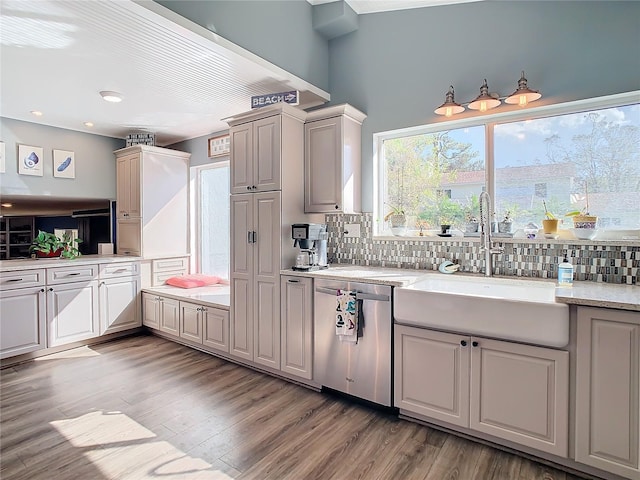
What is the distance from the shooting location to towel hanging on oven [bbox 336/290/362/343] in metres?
2.52

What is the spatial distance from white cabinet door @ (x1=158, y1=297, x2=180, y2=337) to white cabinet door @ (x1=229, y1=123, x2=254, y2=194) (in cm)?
151

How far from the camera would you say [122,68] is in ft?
8.78

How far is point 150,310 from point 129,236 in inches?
37.8

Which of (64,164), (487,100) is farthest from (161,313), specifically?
(487,100)

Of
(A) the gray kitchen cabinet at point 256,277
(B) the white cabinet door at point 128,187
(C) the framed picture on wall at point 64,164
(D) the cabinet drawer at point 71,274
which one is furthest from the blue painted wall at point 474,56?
(C) the framed picture on wall at point 64,164

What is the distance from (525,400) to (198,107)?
11.6 ft

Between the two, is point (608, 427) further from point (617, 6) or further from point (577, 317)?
point (617, 6)

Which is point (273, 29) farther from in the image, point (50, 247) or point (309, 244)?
point (50, 247)

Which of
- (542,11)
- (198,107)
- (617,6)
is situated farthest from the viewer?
(198,107)

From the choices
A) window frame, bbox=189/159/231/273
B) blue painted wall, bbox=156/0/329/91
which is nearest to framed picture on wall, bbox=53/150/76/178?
window frame, bbox=189/159/231/273

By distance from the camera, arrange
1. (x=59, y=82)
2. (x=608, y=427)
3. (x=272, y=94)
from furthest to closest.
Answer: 1. (x=272, y=94)
2. (x=59, y=82)
3. (x=608, y=427)

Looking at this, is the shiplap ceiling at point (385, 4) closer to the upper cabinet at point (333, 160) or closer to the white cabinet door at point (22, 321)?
the upper cabinet at point (333, 160)

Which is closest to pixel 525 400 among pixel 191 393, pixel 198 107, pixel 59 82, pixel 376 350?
pixel 376 350

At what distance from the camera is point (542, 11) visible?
2430mm
